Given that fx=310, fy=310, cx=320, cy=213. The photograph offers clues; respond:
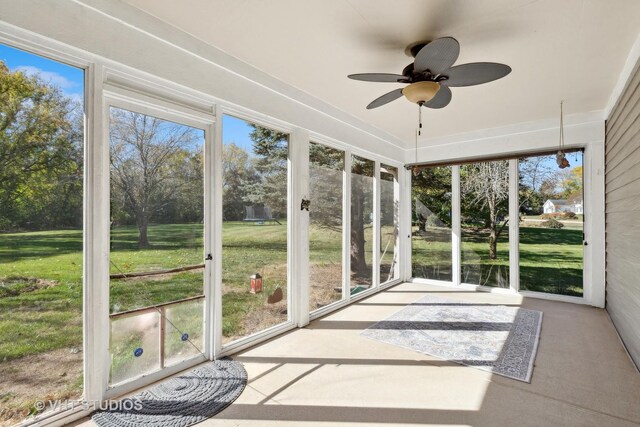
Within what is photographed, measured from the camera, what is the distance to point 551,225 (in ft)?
15.4

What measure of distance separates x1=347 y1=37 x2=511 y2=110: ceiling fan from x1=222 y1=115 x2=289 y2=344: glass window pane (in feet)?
4.43

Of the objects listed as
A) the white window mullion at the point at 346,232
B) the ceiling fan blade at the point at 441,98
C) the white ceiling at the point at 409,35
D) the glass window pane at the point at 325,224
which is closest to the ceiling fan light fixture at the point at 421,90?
the ceiling fan blade at the point at 441,98

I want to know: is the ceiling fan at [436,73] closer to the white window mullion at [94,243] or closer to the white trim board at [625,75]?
the white trim board at [625,75]

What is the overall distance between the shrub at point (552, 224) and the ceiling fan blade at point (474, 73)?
345 cm

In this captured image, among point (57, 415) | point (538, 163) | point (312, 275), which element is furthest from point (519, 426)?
point (538, 163)

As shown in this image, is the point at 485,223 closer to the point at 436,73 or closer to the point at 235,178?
the point at 436,73

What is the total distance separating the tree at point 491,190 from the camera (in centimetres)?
505

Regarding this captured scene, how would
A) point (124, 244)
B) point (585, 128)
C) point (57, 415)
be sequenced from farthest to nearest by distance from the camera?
point (585, 128) < point (124, 244) < point (57, 415)

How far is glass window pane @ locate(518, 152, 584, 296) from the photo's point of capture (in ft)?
14.6

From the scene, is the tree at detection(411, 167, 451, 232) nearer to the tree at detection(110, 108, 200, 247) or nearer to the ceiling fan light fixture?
the ceiling fan light fixture

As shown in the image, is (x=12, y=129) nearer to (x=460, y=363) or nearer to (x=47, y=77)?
(x=47, y=77)

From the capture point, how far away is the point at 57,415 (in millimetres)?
1859

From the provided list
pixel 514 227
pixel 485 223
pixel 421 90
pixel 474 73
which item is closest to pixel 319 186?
pixel 421 90

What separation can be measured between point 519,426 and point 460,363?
0.79 metres
